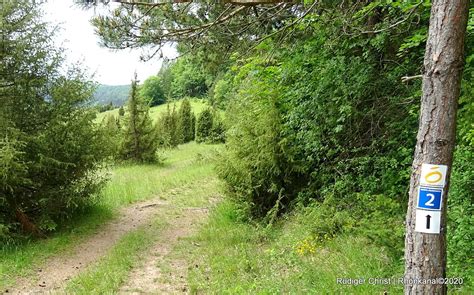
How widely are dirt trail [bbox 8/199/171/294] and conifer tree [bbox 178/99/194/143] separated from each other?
82.1ft

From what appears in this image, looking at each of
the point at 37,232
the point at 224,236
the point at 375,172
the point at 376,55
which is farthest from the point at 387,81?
the point at 37,232

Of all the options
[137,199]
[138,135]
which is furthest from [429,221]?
[138,135]

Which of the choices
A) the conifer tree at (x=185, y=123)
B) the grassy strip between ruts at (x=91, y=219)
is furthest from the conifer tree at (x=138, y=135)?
the conifer tree at (x=185, y=123)

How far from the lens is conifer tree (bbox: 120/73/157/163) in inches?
760

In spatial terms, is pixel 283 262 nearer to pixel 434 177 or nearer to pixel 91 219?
pixel 434 177

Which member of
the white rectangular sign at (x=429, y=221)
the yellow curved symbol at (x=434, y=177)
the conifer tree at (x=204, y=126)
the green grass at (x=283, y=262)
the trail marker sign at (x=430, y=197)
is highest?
the conifer tree at (x=204, y=126)

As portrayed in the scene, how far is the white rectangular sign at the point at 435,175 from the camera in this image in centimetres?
235

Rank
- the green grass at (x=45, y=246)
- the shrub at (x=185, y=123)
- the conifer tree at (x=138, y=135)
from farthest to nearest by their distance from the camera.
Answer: the shrub at (x=185, y=123)
the conifer tree at (x=138, y=135)
the green grass at (x=45, y=246)

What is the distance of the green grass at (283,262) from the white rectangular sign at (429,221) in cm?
127

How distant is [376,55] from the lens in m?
6.37

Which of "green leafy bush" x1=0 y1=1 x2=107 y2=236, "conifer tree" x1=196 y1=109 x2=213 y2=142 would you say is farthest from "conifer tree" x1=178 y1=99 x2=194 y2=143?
"green leafy bush" x1=0 y1=1 x2=107 y2=236

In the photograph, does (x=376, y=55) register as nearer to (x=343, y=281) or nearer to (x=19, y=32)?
(x=343, y=281)

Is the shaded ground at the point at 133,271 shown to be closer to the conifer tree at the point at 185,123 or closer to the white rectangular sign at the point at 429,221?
the white rectangular sign at the point at 429,221

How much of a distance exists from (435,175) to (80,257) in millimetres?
6173
